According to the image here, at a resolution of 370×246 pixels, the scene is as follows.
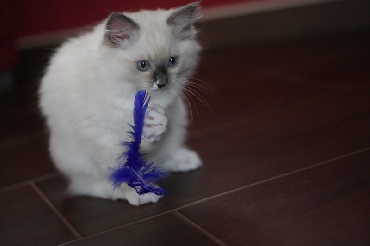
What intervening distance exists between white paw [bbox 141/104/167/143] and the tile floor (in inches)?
8.2

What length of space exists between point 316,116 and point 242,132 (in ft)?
0.96

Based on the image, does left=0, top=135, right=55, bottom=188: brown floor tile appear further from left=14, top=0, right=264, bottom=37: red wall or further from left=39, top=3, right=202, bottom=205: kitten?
left=14, top=0, right=264, bottom=37: red wall

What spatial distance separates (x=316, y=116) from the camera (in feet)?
6.15

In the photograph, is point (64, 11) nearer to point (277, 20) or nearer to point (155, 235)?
point (277, 20)

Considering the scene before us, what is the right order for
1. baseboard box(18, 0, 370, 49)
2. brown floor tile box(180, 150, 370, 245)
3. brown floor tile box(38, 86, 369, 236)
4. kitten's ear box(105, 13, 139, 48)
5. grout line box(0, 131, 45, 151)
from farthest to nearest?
baseboard box(18, 0, 370, 49) → grout line box(0, 131, 45, 151) → brown floor tile box(38, 86, 369, 236) → kitten's ear box(105, 13, 139, 48) → brown floor tile box(180, 150, 370, 245)

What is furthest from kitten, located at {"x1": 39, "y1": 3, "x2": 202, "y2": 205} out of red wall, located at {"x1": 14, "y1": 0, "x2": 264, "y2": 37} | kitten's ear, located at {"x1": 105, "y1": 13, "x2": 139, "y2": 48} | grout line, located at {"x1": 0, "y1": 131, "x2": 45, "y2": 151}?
red wall, located at {"x1": 14, "y1": 0, "x2": 264, "y2": 37}

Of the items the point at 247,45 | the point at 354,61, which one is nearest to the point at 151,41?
the point at 354,61

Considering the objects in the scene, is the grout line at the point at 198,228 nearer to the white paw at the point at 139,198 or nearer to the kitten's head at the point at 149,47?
the white paw at the point at 139,198

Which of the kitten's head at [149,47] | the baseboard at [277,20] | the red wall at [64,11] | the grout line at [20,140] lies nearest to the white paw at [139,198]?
the kitten's head at [149,47]

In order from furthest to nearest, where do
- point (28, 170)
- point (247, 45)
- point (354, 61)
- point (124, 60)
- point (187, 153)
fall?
1. point (247, 45)
2. point (354, 61)
3. point (28, 170)
4. point (187, 153)
5. point (124, 60)

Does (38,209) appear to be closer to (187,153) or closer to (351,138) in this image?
(187,153)

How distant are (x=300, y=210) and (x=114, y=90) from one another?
1.85 feet

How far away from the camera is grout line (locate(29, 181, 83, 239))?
1288mm

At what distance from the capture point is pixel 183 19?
1347 millimetres
